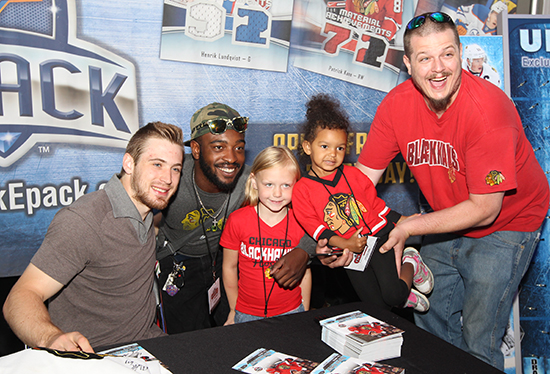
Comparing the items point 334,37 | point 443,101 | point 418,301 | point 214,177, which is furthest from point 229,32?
point 418,301

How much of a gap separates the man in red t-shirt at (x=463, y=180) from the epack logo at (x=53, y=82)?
6.95ft

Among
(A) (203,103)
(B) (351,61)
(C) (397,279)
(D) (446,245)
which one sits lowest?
(C) (397,279)

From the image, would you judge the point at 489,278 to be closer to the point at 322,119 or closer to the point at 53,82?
the point at 322,119

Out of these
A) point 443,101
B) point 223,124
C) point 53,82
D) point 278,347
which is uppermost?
point 443,101

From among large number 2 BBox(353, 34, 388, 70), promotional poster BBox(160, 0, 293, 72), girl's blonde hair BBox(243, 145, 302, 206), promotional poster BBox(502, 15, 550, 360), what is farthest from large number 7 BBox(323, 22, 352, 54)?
girl's blonde hair BBox(243, 145, 302, 206)

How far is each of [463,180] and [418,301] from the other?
2.91ft

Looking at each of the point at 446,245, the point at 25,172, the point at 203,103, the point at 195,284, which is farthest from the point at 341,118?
the point at 25,172

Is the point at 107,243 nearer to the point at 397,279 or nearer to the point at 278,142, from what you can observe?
the point at 397,279

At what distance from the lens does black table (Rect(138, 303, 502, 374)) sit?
4.95 feet

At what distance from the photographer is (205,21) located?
3.63 metres

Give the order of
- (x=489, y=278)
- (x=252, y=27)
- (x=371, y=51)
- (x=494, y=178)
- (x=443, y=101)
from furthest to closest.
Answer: (x=371, y=51), (x=252, y=27), (x=489, y=278), (x=443, y=101), (x=494, y=178)

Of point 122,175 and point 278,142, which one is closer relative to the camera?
point 122,175

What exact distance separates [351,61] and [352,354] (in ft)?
10.5

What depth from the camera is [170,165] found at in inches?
91.6
